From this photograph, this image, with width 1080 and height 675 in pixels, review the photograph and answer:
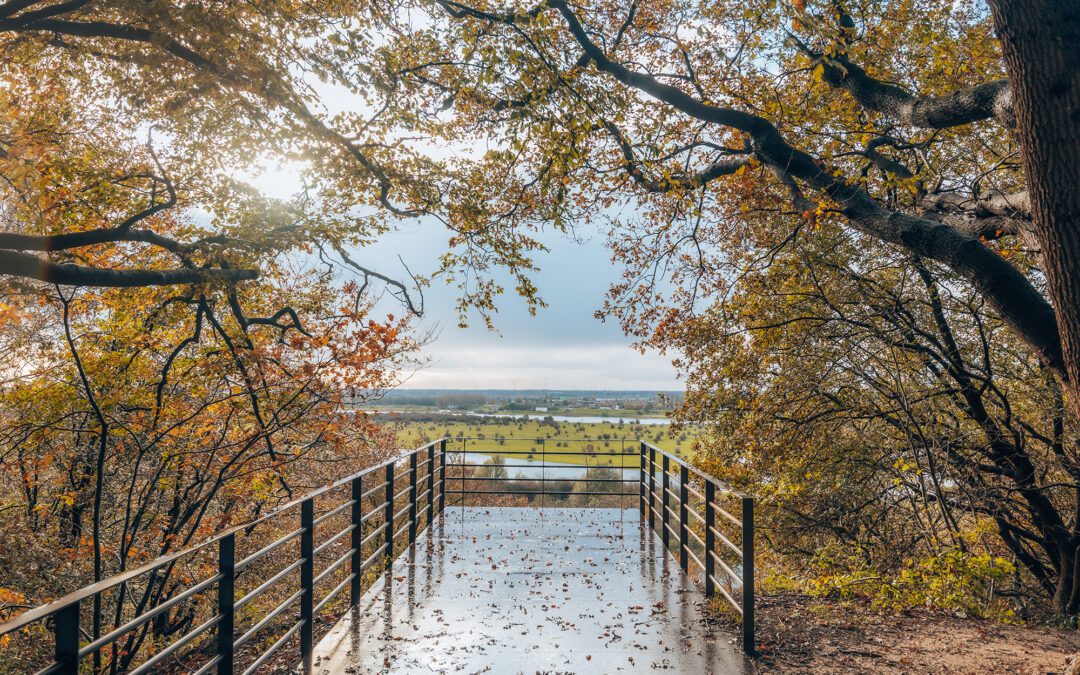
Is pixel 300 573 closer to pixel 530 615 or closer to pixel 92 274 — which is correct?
pixel 530 615

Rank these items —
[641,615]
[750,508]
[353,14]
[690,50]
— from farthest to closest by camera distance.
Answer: [690,50]
[353,14]
[641,615]
[750,508]

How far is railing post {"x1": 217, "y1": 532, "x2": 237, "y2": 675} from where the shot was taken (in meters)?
3.11

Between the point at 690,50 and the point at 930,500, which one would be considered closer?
the point at 930,500

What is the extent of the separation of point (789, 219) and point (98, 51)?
860cm

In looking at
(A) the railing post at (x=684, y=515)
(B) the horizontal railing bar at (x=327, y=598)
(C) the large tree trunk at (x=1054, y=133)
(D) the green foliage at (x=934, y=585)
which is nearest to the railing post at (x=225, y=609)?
(B) the horizontal railing bar at (x=327, y=598)

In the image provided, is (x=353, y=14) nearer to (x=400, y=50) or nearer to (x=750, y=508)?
(x=400, y=50)

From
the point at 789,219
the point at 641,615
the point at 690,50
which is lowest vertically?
the point at 641,615

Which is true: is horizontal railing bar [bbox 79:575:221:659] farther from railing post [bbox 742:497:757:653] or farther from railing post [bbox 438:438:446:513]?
railing post [bbox 438:438:446:513]

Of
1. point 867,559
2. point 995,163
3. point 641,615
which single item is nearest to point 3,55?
point 641,615

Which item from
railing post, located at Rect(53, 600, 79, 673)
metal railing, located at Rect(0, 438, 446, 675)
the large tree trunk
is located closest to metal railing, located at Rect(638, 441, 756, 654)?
the large tree trunk

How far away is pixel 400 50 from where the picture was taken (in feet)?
23.7

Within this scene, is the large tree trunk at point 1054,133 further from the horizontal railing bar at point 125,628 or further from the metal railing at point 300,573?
the horizontal railing bar at point 125,628

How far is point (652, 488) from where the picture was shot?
8.80 m

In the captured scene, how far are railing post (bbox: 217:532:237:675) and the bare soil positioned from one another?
3.14m
